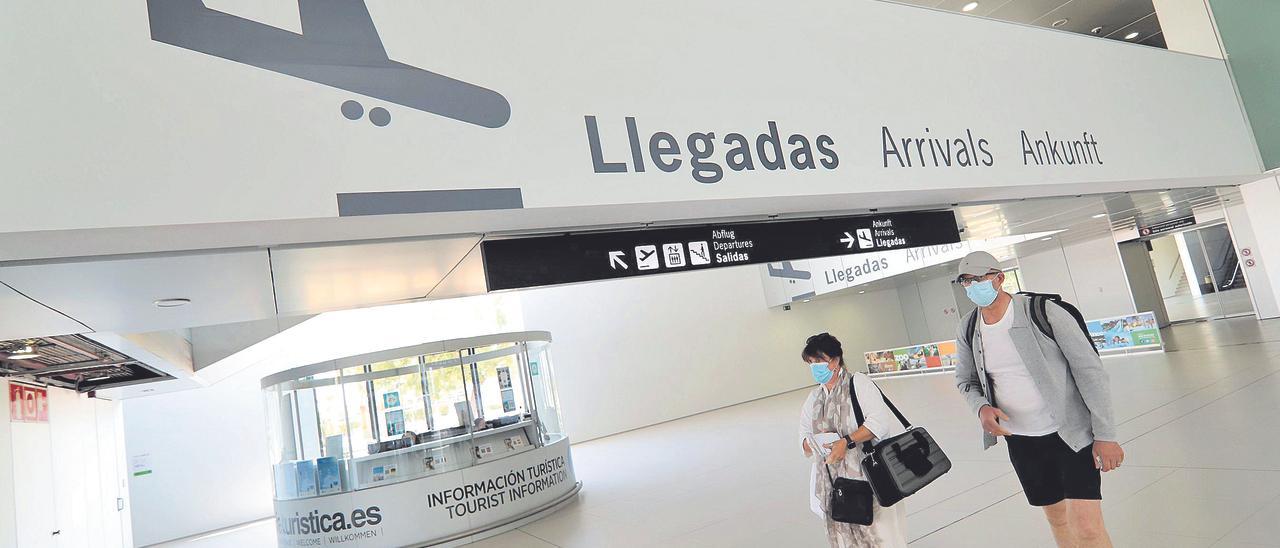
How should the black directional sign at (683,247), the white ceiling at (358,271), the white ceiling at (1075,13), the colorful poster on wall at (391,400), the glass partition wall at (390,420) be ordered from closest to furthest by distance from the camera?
the white ceiling at (358,271)
the black directional sign at (683,247)
the glass partition wall at (390,420)
the colorful poster on wall at (391,400)
the white ceiling at (1075,13)

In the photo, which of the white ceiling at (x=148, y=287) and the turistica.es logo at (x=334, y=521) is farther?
the turistica.es logo at (x=334, y=521)

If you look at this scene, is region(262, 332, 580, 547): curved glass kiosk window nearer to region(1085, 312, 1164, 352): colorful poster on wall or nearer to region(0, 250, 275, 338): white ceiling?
region(0, 250, 275, 338): white ceiling

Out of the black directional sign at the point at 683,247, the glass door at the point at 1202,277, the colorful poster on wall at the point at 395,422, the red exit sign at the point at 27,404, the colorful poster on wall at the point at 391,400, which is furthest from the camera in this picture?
the glass door at the point at 1202,277

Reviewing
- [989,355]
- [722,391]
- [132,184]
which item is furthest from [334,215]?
[722,391]

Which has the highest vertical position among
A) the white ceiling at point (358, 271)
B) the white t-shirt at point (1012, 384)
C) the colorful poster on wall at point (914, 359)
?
the white ceiling at point (358, 271)

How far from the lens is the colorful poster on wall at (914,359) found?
1512cm

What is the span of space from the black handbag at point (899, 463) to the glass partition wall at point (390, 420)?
550cm

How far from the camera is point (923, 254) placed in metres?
13.6

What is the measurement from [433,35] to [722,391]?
16.4m

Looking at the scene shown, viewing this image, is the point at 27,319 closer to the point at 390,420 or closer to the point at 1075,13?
the point at 390,420

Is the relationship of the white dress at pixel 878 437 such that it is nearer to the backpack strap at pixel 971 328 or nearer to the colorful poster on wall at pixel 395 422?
the backpack strap at pixel 971 328

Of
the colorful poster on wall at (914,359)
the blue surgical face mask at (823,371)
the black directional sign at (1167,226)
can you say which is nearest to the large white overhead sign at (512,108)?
the blue surgical face mask at (823,371)

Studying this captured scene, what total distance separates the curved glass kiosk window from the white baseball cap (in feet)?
19.7

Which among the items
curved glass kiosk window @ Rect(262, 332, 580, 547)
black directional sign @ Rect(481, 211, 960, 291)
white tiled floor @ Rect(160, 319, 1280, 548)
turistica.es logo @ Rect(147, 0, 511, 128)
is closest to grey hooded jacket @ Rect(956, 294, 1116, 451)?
white tiled floor @ Rect(160, 319, 1280, 548)
